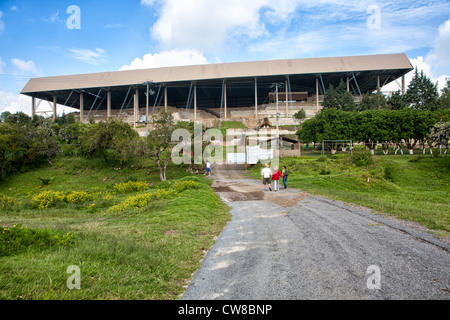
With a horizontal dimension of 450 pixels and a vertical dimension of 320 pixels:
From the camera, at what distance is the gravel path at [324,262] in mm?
3754

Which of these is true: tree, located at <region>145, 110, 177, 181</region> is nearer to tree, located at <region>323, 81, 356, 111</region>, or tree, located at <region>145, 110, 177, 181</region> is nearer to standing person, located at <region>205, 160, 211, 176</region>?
standing person, located at <region>205, 160, 211, 176</region>

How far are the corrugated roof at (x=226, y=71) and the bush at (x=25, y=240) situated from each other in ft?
181

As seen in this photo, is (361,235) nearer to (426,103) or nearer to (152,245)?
(152,245)

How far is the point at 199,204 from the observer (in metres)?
11.1

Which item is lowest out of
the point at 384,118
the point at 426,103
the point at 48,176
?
the point at 48,176

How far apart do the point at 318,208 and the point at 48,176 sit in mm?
31478

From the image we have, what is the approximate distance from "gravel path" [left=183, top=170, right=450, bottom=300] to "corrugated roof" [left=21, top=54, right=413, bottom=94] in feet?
176

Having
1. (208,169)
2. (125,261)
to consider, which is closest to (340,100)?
(208,169)

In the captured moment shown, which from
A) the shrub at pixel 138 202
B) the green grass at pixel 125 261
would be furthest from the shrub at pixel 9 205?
the green grass at pixel 125 261

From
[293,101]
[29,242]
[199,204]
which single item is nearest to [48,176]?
[199,204]

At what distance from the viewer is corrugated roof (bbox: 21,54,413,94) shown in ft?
185

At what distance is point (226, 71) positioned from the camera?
58656 mm

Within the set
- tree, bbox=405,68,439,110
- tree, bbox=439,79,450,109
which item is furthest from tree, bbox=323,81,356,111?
tree, bbox=439,79,450,109

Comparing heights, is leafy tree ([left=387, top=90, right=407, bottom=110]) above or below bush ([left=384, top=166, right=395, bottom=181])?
above
